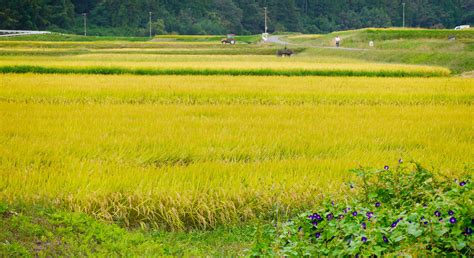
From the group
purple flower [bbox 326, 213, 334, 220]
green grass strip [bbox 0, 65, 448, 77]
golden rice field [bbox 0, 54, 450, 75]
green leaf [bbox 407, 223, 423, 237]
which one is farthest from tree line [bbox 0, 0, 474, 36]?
green leaf [bbox 407, 223, 423, 237]

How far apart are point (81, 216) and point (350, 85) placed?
13.9 meters

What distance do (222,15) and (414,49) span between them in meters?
61.4

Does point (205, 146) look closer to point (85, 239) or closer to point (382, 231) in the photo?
point (85, 239)

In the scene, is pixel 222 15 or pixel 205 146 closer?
pixel 205 146

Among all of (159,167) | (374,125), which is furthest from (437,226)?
(374,125)

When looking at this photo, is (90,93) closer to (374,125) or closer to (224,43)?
(374,125)

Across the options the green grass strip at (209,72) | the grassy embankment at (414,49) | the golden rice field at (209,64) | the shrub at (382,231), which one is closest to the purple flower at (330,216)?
the shrub at (382,231)

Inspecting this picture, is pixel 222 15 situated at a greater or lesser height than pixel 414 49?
greater

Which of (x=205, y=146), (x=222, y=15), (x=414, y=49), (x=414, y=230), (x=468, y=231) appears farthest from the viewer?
(x=222, y=15)

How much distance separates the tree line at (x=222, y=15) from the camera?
82688 mm

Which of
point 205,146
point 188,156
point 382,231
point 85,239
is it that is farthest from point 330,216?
point 205,146

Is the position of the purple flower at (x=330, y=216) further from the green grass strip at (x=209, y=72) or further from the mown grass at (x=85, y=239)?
the green grass strip at (x=209, y=72)

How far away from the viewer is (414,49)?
137 ft

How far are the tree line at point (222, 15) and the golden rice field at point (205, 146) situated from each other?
65.3 meters
